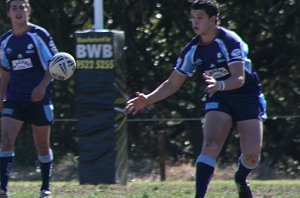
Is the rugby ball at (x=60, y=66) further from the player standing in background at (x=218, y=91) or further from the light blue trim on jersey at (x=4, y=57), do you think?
the player standing in background at (x=218, y=91)

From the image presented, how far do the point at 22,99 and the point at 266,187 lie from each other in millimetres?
3089

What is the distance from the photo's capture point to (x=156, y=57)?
18.5m

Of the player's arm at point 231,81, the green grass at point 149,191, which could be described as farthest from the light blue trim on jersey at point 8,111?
the player's arm at point 231,81

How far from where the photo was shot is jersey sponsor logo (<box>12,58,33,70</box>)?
8.91 m

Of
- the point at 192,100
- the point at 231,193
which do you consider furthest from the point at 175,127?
the point at 231,193

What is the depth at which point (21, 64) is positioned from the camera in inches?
351

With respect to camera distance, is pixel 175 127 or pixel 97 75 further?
pixel 175 127

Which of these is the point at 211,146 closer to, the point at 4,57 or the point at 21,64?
the point at 21,64

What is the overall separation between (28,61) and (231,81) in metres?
2.23

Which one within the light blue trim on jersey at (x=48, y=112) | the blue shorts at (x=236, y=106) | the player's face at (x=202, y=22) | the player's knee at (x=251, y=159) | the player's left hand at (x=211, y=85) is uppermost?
the player's face at (x=202, y=22)

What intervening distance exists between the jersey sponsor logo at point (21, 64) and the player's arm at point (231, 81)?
2.06 m

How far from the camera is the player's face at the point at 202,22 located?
7.89 metres

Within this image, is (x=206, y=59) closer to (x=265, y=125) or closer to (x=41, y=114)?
(x=41, y=114)

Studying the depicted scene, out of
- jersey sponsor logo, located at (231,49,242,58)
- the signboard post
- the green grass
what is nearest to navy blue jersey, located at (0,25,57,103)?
the green grass
